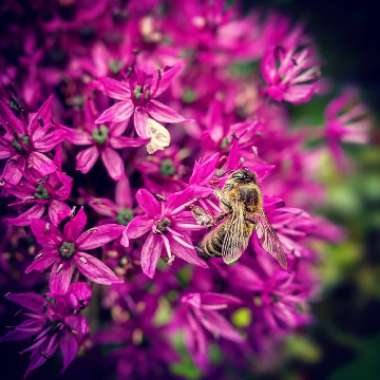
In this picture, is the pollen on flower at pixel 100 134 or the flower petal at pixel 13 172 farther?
the pollen on flower at pixel 100 134

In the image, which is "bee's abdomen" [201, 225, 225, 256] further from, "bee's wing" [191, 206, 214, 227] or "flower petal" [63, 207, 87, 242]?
"flower petal" [63, 207, 87, 242]

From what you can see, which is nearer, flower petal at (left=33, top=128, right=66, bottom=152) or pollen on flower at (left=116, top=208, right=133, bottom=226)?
flower petal at (left=33, top=128, right=66, bottom=152)

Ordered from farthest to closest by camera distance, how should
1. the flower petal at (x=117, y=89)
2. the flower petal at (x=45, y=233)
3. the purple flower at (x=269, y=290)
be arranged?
1. the purple flower at (x=269, y=290)
2. the flower petal at (x=117, y=89)
3. the flower petal at (x=45, y=233)

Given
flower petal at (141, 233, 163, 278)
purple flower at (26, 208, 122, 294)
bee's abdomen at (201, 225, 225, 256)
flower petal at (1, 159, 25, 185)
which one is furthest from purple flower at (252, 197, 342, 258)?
flower petal at (1, 159, 25, 185)

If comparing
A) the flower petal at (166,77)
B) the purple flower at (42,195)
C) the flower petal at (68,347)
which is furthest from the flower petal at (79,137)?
the flower petal at (68,347)

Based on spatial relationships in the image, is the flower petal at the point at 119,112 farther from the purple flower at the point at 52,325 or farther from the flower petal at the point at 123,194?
the purple flower at the point at 52,325

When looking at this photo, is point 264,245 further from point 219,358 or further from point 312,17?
point 312,17

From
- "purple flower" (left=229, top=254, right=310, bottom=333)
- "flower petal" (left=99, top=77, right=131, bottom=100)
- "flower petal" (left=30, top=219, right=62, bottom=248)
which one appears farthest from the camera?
"purple flower" (left=229, top=254, right=310, bottom=333)

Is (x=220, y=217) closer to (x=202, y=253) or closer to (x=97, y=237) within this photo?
(x=202, y=253)
